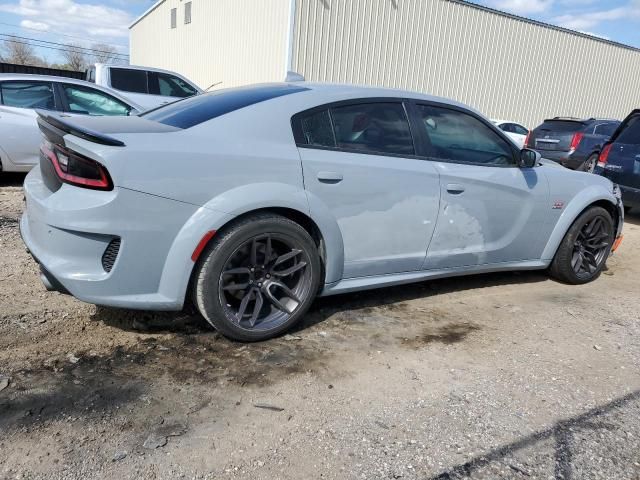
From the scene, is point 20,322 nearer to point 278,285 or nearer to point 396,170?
point 278,285

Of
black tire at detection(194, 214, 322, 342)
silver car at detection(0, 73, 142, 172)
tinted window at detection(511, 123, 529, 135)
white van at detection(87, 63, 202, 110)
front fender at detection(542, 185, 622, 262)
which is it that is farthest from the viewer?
tinted window at detection(511, 123, 529, 135)

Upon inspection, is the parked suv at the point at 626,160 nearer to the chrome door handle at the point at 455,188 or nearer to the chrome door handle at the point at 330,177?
the chrome door handle at the point at 455,188

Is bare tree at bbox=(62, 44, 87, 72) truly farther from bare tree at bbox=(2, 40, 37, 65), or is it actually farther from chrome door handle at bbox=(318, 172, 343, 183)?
chrome door handle at bbox=(318, 172, 343, 183)

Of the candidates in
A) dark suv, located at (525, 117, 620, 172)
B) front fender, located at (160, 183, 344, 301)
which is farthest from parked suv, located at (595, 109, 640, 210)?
front fender, located at (160, 183, 344, 301)

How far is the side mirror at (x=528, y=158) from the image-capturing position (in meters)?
4.18

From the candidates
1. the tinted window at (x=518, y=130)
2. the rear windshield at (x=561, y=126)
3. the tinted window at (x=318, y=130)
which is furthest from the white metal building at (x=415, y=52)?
the tinted window at (x=318, y=130)

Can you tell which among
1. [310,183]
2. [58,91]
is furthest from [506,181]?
[58,91]

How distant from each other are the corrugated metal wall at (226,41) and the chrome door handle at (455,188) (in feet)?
40.6

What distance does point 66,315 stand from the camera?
345cm

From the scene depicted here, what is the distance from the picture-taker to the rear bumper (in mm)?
2670

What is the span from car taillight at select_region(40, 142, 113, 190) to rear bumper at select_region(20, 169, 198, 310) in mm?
41

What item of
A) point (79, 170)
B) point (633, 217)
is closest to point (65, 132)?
point (79, 170)

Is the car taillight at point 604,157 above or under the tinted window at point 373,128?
under

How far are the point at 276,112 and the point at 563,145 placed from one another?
35.4 ft
